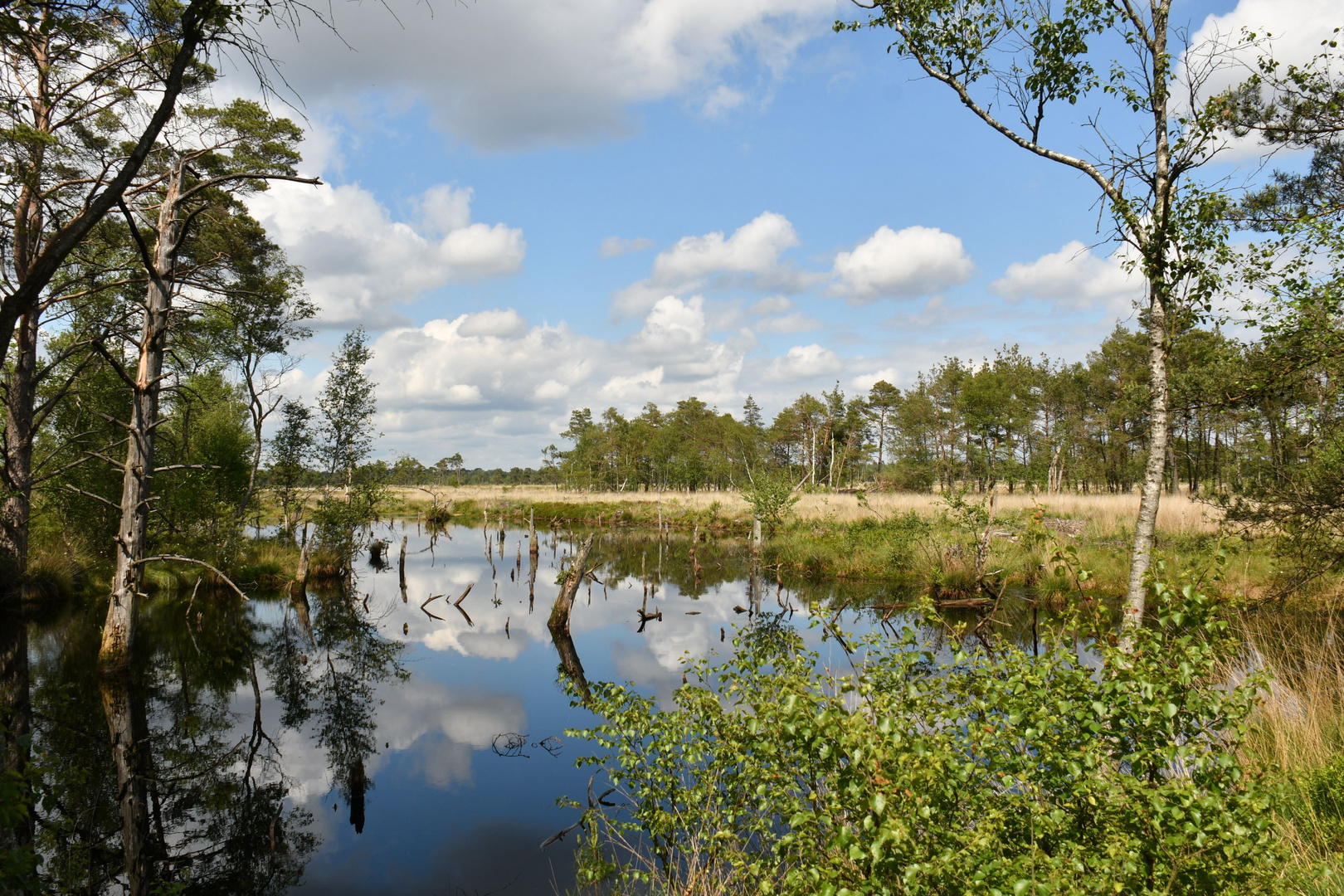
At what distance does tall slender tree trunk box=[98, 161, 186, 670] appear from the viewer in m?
10.4

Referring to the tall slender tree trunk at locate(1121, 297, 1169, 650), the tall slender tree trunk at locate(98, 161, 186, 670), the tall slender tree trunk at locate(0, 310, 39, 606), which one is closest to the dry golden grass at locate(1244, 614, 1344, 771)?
the tall slender tree trunk at locate(1121, 297, 1169, 650)

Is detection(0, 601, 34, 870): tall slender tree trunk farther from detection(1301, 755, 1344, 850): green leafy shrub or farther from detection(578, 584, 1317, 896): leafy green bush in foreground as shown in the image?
detection(1301, 755, 1344, 850): green leafy shrub

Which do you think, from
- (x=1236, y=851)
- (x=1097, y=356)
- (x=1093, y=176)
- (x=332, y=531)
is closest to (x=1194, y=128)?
(x=1093, y=176)

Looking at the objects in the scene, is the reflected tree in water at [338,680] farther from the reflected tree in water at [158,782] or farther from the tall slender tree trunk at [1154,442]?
the tall slender tree trunk at [1154,442]

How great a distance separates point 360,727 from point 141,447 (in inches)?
221

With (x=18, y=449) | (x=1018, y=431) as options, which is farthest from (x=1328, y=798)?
(x=1018, y=431)

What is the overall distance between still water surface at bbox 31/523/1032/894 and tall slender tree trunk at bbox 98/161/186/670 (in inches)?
48.1

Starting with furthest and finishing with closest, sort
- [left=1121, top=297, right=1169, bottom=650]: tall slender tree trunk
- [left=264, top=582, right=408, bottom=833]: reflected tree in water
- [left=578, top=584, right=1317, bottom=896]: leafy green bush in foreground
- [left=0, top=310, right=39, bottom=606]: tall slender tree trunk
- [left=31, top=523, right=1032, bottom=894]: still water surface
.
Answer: [left=0, top=310, right=39, bottom=606]: tall slender tree trunk
[left=264, top=582, right=408, bottom=833]: reflected tree in water
[left=31, top=523, right=1032, bottom=894]: still water surface
[left=1121, top=297, right=1169, bottom=650]: tall slender tree trunk
[left=578, top=584, right=1317, bottom=896]: leafy green bush in foreground

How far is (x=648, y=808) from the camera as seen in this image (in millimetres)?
5422

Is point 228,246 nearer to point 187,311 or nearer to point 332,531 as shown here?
point 187,311

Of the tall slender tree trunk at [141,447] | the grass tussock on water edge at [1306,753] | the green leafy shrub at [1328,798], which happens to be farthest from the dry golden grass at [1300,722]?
the tall slender tree trunk at [141,447]

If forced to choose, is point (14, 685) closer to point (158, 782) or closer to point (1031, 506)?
point (158, 782)

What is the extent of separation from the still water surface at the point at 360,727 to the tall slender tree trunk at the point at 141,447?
1.22 metres

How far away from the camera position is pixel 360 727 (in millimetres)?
11375
